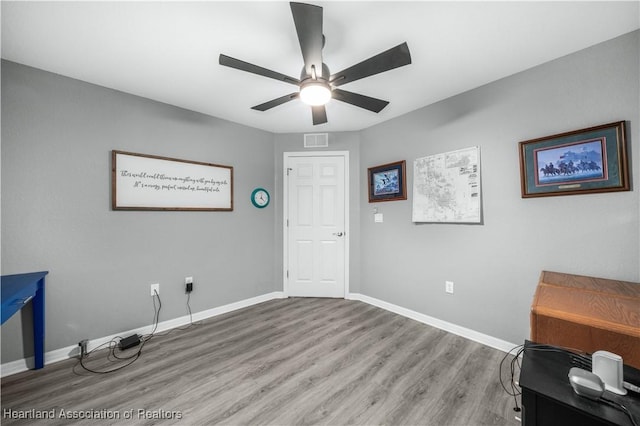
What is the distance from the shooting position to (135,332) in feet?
7.93

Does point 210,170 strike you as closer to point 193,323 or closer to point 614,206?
A: point 193,323

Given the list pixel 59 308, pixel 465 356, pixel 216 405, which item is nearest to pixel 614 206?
pixel 465 356

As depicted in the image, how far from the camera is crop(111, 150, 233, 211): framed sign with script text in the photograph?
2371 millimetres

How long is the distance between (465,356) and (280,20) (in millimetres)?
2893

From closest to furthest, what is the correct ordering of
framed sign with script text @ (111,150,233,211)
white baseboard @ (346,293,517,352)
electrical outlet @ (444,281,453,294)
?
white baseboard @ (346,293,517,352) < framed sign with script text @ (111,150,233,211) < electrical outlet @ (444,281,453,294)

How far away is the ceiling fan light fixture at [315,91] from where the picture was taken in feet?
5.34

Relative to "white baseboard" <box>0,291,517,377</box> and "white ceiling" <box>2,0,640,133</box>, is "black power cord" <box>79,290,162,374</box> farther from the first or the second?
"white ceiling" <box>2,0,640,133</box>

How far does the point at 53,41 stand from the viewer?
1.72m

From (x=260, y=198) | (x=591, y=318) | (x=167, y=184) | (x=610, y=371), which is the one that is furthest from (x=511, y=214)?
(x=167, y=184)

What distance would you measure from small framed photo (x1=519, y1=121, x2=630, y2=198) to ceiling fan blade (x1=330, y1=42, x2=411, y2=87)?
1389 mm

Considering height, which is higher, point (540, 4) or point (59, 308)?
point (540, 4)

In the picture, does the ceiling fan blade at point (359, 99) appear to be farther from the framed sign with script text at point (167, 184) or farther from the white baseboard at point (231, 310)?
the white baseboard at point (231, 310)

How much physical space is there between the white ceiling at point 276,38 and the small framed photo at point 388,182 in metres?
0.94

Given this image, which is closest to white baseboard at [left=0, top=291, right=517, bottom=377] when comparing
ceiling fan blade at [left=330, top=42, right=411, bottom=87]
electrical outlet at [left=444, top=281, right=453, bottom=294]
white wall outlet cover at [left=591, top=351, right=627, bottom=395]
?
electrical outlet at [left=444, top=281, right=453, bottom=294]
